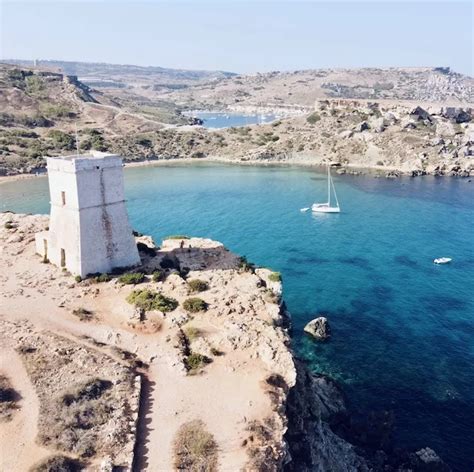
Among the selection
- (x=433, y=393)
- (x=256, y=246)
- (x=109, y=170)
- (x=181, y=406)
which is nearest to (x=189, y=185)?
(x=256, y=246)

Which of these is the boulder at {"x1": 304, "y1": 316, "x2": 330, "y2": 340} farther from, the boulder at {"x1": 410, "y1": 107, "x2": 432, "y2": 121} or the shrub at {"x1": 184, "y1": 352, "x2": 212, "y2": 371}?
the boulder at {"x1": 410, "y1": 107, "x2": 432, "y2": 121}

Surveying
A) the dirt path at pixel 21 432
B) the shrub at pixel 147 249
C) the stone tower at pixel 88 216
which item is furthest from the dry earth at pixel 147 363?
the shrub at pixel 147 249

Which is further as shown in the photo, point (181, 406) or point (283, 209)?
point (283, 209)

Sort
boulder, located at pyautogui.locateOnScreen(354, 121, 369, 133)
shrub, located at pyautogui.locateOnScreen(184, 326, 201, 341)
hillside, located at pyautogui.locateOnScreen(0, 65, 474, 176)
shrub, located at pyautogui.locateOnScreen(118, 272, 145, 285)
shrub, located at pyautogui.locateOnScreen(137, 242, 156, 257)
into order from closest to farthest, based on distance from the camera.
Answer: shrub, located at pyautogui.locateOnScreen(184, 326, 201, 341) → shrub, located at pyautogui.locateOnScreen(118, 272, 145, 285) → shrub, located at pyautogui.locateOnScreen(137, 242, 156, 257) → hillside, located at pyautogui.locateOnScreen(0, 65, 474, 176) → boulder, located at pyautogui.locateOnScreen(354, 121, 369, 133)

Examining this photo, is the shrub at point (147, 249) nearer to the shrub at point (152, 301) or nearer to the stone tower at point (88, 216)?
the stone tower at point (88, 216)

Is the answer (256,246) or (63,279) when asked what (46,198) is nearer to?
(256,246)

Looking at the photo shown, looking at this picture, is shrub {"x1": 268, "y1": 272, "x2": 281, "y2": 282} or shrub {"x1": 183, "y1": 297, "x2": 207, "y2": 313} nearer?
shrub {"x1": 183, "y1": 297, "x2": 207, "y2": 313}

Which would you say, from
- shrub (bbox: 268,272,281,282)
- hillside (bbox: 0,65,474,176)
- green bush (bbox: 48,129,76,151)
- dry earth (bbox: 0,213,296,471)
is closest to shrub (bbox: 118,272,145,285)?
dry earth (bbox: 0,213,296,471)
